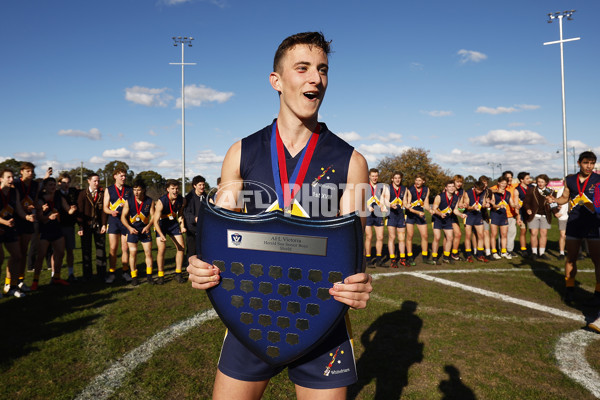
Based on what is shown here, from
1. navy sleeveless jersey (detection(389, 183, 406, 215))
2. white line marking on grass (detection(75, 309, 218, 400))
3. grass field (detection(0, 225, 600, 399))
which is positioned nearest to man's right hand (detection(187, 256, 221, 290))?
grass field (detection(0, 225, 600, 399))

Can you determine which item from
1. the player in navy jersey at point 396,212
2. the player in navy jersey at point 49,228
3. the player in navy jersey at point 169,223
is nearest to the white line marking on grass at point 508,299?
the player in navy jersey at point 396,212

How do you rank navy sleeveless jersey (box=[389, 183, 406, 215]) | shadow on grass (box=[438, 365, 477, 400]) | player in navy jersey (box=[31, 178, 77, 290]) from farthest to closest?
navy sleeveless jersey (box=[389, 183, 406, 215])
player in navy jersey (box=[31, 178, 77, 290])
shadow on grass (box=[438, 365, 477, 400])

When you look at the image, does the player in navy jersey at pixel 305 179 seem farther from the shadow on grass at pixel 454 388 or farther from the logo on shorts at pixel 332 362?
the shadow on grass at pixel 454 388

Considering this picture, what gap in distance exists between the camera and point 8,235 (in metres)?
6.89

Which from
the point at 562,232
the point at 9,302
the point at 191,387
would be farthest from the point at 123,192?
the point at 562,232

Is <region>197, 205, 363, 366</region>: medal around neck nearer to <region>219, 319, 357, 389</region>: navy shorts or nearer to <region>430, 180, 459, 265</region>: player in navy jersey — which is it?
<region>219, 319, 357, 389</region>: navy shorts

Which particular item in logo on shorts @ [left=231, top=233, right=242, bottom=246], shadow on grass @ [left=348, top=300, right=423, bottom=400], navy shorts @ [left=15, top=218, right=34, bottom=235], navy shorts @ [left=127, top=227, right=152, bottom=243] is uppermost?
logo on shorts @ [left=231, top=233, right=242, bottom=246]

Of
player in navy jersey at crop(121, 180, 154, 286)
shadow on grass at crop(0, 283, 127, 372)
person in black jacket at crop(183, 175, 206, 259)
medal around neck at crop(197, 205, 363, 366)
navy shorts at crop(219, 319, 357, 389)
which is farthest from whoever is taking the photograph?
person in black jacket at crop(183, 175, 206, 259)

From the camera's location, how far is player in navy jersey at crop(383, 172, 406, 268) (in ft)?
34.1

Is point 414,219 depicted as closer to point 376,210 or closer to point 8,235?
point 376,210

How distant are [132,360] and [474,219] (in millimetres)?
10323

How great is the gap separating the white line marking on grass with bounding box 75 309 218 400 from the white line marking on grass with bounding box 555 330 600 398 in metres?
4.95

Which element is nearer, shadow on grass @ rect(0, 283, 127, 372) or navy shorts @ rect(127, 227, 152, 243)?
shadow on grass @ rect(0, 283, 127, 372)

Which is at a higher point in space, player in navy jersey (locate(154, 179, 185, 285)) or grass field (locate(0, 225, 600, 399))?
player in navy jersey (locate(154, 179, 185, 285))
